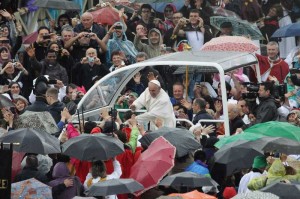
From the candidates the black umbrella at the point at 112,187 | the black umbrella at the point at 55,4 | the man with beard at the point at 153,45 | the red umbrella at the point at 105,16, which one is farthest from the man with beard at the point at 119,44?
the black umbrella at the point at 112,187

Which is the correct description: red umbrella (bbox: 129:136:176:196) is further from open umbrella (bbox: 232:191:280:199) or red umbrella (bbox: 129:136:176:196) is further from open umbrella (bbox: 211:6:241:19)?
open umbrella (bbox: 211:6:241:19)

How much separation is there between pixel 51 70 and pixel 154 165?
619 cm

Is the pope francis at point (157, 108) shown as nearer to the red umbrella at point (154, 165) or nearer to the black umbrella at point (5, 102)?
the black umbrella at point (5, 102)

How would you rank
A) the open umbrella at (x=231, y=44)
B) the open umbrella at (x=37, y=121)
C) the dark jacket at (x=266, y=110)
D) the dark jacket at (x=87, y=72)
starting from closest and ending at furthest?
the open umbrella at (x=37, y=121), the dark jacket at (x=266, y=110), the open umbrella at (x=231, y=44), the dark jacket at (x=87, y=72)

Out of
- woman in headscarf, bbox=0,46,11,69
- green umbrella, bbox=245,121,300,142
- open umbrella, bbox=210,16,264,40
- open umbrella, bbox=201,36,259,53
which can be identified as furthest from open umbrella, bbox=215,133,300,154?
open umbrella, bbox=210,16,264,40

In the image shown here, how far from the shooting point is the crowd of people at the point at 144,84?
2503 centimetres

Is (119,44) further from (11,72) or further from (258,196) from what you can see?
(258,196)

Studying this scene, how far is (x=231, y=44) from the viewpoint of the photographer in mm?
31203

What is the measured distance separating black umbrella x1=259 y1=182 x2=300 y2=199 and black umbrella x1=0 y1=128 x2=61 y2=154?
3764 millimetres

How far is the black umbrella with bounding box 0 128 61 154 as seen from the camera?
961 inches

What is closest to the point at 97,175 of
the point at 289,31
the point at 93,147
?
the point at 93,147

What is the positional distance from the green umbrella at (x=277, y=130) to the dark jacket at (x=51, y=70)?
17.3ft

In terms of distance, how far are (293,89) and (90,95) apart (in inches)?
158

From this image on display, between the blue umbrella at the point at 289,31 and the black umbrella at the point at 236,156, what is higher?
the blue umbrella at the point at 289,31
